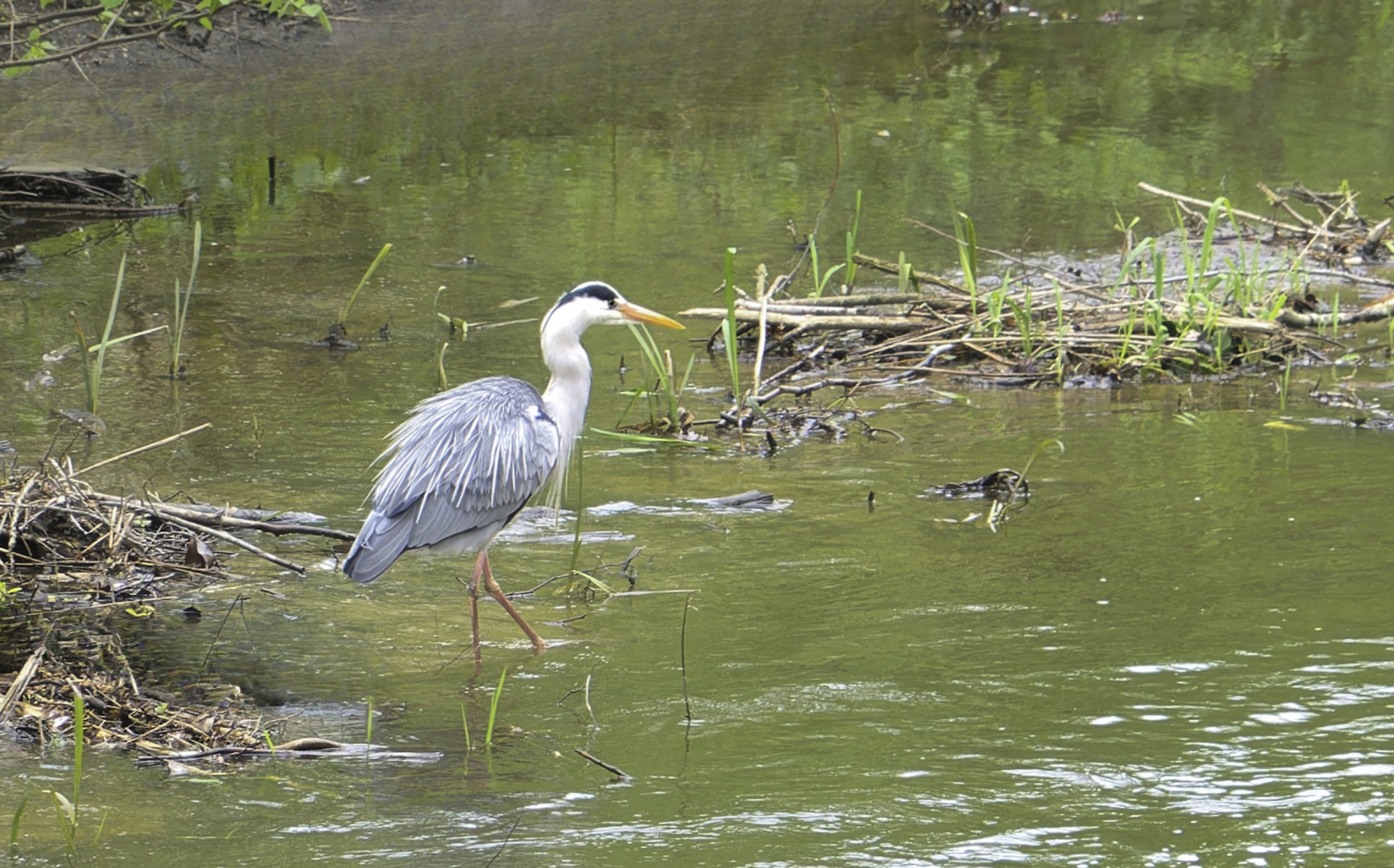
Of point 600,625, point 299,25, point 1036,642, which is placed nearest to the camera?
point 1036,642

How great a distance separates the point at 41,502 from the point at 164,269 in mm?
6042

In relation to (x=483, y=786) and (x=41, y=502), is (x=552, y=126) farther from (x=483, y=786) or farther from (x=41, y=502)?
(x=483, y=786)

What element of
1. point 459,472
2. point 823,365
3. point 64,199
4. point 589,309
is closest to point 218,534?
point 459,472

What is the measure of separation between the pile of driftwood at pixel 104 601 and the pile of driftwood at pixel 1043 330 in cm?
291

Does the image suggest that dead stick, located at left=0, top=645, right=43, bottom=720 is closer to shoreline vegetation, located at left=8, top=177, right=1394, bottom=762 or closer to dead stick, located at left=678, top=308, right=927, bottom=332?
shoreline vegetation, located at left=8, top=177, right=1394, bottom=762

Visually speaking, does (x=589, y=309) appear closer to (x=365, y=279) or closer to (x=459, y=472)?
(x=459, y=472)

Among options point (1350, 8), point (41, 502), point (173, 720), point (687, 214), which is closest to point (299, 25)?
point (687, 214)

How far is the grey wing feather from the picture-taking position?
5266mm

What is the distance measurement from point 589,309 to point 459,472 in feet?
3.23

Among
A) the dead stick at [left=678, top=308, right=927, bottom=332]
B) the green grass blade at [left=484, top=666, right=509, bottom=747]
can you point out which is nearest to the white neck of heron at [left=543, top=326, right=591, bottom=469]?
the green grass blade at [left=484, top=666, right=509, bottom=747]

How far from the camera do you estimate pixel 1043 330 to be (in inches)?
340

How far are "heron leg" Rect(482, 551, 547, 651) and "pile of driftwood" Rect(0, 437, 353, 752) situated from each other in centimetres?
56

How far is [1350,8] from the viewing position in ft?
66.5

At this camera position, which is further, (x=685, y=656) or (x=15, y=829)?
(x=685, y=656)
